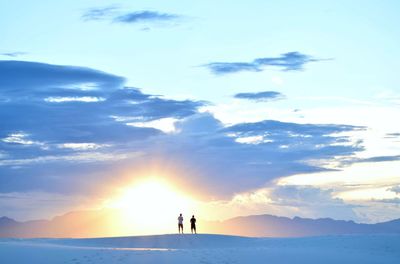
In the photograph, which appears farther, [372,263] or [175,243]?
[175,243]

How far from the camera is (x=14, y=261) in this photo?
3719 centimetres

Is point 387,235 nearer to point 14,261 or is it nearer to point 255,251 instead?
point 255,251

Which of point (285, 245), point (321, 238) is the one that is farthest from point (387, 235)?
point (285, 245)

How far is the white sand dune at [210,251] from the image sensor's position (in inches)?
1514

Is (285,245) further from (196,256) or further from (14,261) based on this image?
(14,261)

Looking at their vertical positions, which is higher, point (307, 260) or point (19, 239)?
point (19, 239)

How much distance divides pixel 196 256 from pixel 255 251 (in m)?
4.83

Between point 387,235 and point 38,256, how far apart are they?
2509 centimetres

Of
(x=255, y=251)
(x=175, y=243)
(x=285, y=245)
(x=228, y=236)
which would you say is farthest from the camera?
(x=228, y=236)

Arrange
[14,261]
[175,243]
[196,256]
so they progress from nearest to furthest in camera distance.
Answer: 1. [14,261]
2. [196,256]
3. [175,243]

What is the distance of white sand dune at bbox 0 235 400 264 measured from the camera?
126ft

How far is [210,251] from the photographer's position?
4225cm

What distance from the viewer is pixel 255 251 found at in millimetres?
42500

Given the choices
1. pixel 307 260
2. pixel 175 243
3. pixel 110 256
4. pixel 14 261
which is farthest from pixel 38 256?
pixel 307 260
